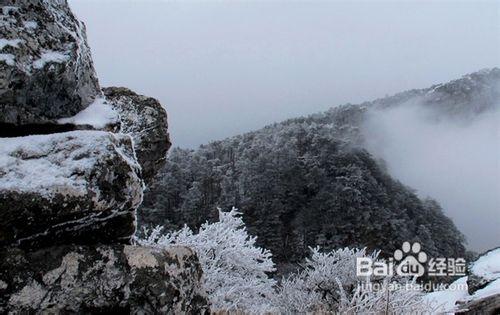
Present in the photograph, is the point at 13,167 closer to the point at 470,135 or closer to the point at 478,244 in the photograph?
the point at 478,244

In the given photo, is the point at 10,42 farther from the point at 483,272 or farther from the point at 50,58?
the point at 483,272

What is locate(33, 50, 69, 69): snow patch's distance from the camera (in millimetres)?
3182

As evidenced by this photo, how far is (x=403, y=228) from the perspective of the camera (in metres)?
47.4

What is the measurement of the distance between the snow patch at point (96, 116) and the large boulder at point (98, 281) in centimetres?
94

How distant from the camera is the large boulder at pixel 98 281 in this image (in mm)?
2678

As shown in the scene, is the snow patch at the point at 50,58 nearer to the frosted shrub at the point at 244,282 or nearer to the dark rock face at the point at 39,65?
the dark rock face at the point at 39,65

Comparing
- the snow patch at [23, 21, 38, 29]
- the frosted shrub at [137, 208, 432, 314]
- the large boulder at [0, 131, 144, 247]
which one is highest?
the snow patch at [23, 21, 38, 29]

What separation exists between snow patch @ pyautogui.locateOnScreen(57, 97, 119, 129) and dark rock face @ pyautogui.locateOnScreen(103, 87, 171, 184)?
42.9 inches

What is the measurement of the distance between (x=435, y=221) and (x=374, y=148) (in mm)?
31911

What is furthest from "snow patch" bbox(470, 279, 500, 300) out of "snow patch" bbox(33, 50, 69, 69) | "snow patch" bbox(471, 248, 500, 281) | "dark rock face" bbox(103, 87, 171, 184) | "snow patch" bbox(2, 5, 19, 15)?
"snow patch" bbox(2, 5, 19, 15)

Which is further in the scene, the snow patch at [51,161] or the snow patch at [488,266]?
the snow patch at [488,266]

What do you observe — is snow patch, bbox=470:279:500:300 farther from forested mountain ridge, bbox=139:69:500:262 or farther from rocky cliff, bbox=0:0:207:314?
forested mountain ridge, bbox=139:69:500:262

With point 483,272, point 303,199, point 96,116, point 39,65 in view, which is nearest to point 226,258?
point 483,272

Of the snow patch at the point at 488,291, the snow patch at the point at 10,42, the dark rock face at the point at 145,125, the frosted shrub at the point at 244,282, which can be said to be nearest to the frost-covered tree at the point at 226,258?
the frosted shrub at the point at 244,282
